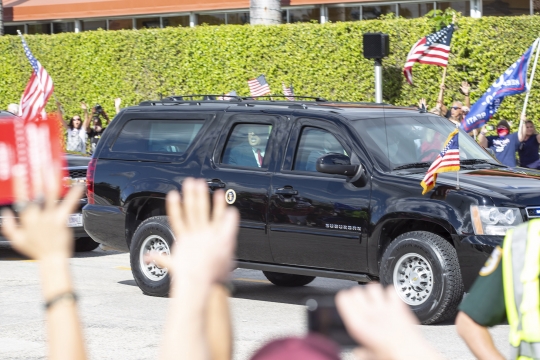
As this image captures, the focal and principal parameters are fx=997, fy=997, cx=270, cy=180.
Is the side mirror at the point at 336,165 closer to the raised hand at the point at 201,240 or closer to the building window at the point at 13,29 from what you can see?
the raised hand at the point at 201,240

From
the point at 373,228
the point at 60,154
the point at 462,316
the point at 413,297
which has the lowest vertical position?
the point at 413,297

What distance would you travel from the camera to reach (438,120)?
9.66m

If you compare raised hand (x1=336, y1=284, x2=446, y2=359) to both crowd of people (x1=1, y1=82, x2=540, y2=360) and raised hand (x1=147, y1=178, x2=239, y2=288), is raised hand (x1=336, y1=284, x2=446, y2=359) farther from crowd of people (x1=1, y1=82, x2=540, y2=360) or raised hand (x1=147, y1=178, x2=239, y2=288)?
raised hand (x1=147, y1=178, x2=239, y2=288)

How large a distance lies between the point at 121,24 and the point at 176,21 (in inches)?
71.8

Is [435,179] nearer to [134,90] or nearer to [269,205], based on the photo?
[269,205]

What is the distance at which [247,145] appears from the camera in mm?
9312

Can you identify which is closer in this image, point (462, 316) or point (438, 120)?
point (462, 316)

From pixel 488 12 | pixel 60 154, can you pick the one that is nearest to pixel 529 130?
pixel 488 12

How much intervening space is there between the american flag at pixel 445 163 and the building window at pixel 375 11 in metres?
15.2

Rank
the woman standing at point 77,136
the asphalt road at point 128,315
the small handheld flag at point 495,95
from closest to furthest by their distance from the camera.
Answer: the asphalt road at point 128,315 < the small handheld flag at point 495,95 < the woman standing at point 77,136

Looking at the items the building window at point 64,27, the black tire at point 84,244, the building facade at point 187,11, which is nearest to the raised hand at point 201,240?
the black tire at point 84,244

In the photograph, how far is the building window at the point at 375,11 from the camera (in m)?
23.3

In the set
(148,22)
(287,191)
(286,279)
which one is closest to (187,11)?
(148,22)

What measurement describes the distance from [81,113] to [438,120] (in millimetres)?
15533
